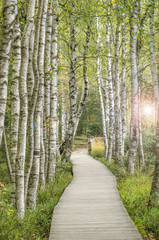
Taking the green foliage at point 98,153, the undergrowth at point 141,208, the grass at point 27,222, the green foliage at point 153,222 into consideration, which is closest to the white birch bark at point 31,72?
the grass at point 27,222

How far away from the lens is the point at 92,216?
460cm

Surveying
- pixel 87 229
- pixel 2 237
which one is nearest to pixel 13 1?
pixel 2 237

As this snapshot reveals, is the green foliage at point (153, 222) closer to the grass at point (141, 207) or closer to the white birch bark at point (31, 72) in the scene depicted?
the grass at point (141, 207)

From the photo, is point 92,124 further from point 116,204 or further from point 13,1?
point 13,1

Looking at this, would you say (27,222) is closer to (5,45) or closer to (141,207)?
(141,207)

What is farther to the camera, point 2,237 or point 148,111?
point 148,111

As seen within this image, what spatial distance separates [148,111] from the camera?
86.0ft

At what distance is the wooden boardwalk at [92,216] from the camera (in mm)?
3787

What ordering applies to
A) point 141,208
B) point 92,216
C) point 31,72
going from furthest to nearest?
point 141,208, point 31,72, point 92,216

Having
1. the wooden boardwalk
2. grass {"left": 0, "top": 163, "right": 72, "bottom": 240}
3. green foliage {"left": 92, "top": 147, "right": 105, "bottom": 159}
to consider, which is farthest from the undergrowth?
green foliage {"left": 92, "top": 147, "right": 105, "bottom": 159}

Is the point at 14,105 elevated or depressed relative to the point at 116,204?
elevated

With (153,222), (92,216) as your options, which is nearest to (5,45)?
(92,216)

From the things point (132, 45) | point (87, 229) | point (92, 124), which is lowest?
point (87, 229)

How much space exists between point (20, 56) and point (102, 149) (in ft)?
46.4
